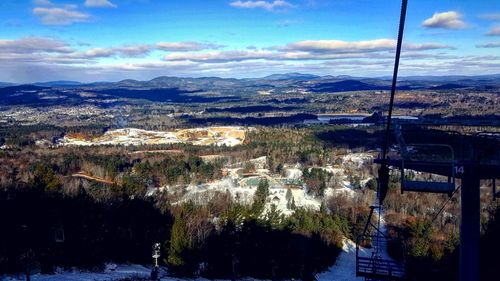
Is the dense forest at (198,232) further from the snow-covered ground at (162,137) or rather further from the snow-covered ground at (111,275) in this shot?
the snow-covered ground at (162,137)

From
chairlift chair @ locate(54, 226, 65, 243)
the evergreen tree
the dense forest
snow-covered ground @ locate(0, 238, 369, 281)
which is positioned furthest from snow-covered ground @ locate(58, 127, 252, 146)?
chairlift chair @ locate(54, 226, 65, 243)

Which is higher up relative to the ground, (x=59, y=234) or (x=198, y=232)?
(x=59, y=234)

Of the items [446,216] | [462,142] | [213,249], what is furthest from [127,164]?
[462,142]

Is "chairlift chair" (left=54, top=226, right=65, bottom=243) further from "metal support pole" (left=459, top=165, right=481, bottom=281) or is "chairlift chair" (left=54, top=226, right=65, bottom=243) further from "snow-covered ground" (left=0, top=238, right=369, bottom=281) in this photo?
"metal support pole" (left=459, top=165, right=481, bottom=281)

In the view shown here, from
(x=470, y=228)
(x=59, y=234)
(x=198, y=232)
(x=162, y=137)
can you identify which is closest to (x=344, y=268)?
(x=198, y=232)

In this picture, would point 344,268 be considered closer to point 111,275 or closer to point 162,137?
point 111,275

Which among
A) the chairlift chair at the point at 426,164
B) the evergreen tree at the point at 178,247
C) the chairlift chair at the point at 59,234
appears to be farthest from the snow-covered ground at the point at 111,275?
the chairlift chair at the point at 426,164
